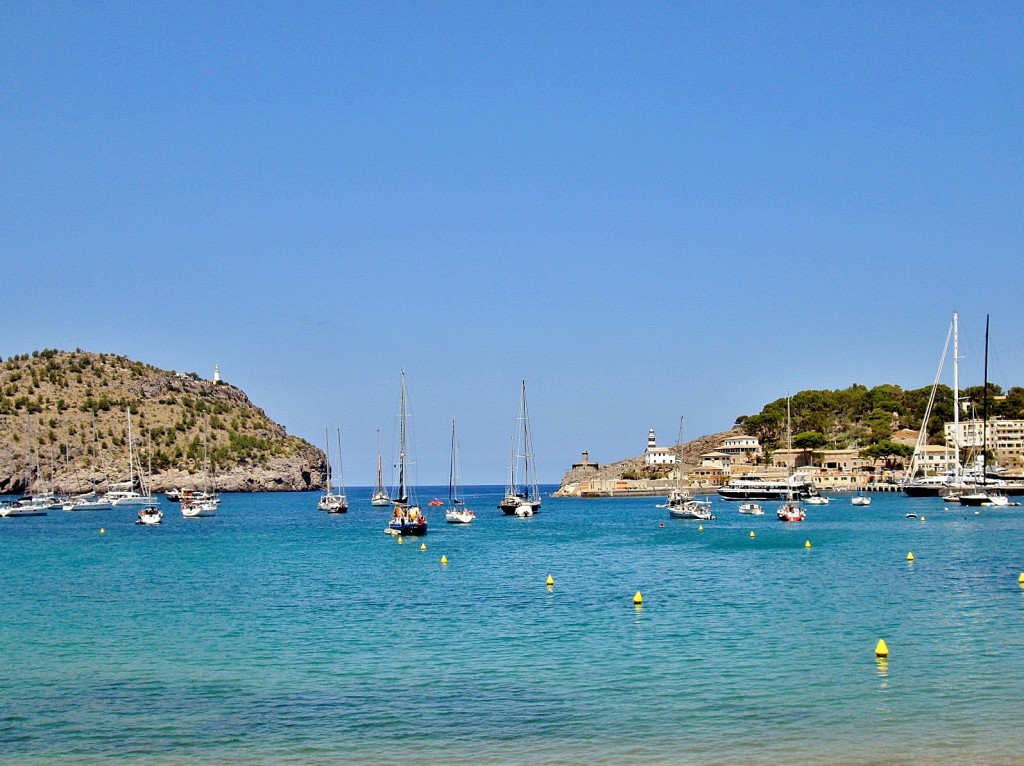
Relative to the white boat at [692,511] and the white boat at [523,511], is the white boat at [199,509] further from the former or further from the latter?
the white boat at [692,511]

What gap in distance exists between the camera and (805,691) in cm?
2472

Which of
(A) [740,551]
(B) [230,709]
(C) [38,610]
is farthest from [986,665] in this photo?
(A) [740,551]

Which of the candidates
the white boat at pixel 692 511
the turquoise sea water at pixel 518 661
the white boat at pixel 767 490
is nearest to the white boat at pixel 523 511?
the white boat at pixel 692 511

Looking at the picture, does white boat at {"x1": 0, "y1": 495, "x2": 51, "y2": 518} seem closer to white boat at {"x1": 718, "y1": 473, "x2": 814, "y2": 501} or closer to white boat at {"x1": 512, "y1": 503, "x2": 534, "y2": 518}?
white boat at {"x1": 512, "y1": 503, "x2": 534, "y2": 518}

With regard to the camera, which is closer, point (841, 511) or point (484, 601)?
point (484, 601)

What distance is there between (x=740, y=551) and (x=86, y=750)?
167 feet

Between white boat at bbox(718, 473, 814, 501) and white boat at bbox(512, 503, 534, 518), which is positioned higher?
white boat at bbox(718, 473, 814, 501)

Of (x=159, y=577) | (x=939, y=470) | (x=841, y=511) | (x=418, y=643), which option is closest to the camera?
(x=418, y=643)

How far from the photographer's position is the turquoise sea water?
20.8 meters

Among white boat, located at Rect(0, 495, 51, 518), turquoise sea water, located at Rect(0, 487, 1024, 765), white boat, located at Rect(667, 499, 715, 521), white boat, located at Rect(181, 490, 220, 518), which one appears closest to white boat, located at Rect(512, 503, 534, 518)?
white boat, located at Rect(667, 499, 715, 521)

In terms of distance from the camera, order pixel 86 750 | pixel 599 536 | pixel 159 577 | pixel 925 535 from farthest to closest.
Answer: pixel 599 536 → pixel 925 535 → pixel 159 577 → pixel 86 750

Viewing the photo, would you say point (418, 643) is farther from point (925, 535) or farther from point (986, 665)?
point (925, 535)

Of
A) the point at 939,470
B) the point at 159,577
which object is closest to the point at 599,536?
the point at 159,577

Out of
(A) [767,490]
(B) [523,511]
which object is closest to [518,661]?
(B) [523,511]
